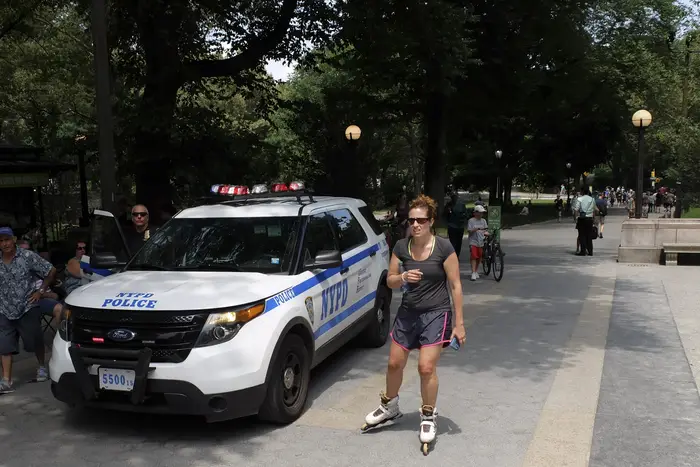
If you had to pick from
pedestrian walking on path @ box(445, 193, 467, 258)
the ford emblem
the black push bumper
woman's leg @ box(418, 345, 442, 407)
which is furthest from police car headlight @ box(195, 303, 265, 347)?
pedestrian walking on path @ box(445, 193, 467, 258)

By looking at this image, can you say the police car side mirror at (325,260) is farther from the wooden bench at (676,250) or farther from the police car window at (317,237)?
the wooden bench at (676,250)

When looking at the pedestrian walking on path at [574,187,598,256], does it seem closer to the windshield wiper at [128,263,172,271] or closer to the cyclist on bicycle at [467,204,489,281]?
the cyclist on bicycle at [467,204,489,281]

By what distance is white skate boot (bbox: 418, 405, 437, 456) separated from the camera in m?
4.50

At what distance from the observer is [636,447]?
462 cm

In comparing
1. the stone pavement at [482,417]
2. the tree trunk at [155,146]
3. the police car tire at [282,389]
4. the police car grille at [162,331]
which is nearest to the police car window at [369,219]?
the stone pavement at [482,417]

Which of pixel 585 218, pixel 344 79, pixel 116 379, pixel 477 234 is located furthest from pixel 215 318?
pixel 344 79

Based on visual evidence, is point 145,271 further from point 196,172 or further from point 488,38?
point 488,38

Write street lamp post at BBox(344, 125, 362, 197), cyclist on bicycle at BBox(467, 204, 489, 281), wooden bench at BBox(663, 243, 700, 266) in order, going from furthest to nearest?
street lamp post at BBox(344, 125, 362, 197) → wooden bench at BBox(663, 243, 700, 266) → cyclist on bicycle at BBox(467, 204, 489, 281)

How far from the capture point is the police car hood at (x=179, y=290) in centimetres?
455

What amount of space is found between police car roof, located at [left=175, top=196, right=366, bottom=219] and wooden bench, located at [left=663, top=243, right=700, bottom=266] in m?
11.0

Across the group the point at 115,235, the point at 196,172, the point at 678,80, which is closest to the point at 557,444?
the point at 115,235

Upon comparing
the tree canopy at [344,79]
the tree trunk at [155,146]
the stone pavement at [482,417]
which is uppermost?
the tree canopy at [344,79]

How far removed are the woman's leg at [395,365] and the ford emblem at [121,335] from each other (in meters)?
1.88

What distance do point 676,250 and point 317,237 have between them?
37.7 feet
